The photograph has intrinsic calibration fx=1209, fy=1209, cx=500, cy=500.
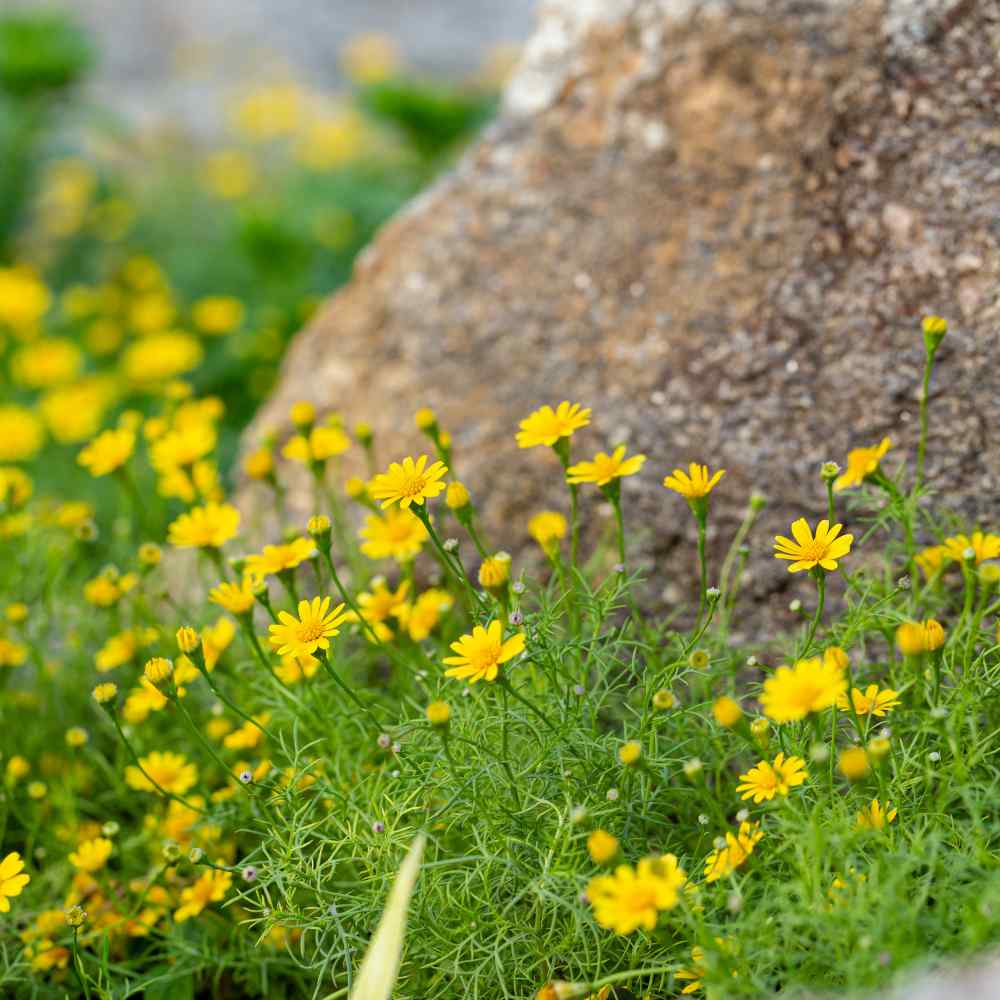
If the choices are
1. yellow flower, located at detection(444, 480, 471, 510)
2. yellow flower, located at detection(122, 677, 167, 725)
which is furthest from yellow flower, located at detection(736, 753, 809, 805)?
yellow flower, located at detection(122, 677, 167, 725)

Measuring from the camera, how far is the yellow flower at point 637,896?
117cm

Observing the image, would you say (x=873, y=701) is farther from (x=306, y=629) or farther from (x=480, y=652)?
(x=306, y=629)

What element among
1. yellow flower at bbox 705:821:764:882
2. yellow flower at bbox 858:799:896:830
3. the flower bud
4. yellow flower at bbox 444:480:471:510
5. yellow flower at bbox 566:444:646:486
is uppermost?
yellow flower at bbox 444:480:471:510

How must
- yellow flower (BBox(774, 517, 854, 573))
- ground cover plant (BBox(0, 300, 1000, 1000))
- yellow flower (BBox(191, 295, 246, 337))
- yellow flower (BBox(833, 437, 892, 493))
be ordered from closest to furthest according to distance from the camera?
ground cover plant (BBox(0, 300, 1000, 1000)) < yellow flower (BBox(774, 517, 854, 573)) < yellow flower (BBox(833, 437, 892, 493)) < yellow flower (BBox(191, 295, 246, 337))

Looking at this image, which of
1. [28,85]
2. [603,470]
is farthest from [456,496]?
[28,85]

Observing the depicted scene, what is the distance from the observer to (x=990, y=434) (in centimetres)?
175

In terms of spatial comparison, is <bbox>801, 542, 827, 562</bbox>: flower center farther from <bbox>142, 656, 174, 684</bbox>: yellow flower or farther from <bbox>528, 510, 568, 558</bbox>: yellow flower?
<bbox>142, 656, 174, 684</bbox>: yellow flower

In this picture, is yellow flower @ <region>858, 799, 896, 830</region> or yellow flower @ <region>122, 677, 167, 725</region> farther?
yellow flower @ <region>122, 677, 167, 725</region>

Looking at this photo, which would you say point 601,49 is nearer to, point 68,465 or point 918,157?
point 918,157

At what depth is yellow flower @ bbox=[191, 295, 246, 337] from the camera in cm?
360

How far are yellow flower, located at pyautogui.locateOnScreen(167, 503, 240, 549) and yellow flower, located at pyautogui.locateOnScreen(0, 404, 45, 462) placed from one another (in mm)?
1289

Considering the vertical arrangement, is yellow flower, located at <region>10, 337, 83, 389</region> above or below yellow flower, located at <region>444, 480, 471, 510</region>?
below

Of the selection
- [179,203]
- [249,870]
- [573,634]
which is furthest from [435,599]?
[179,203]

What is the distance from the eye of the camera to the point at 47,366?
327 cm
